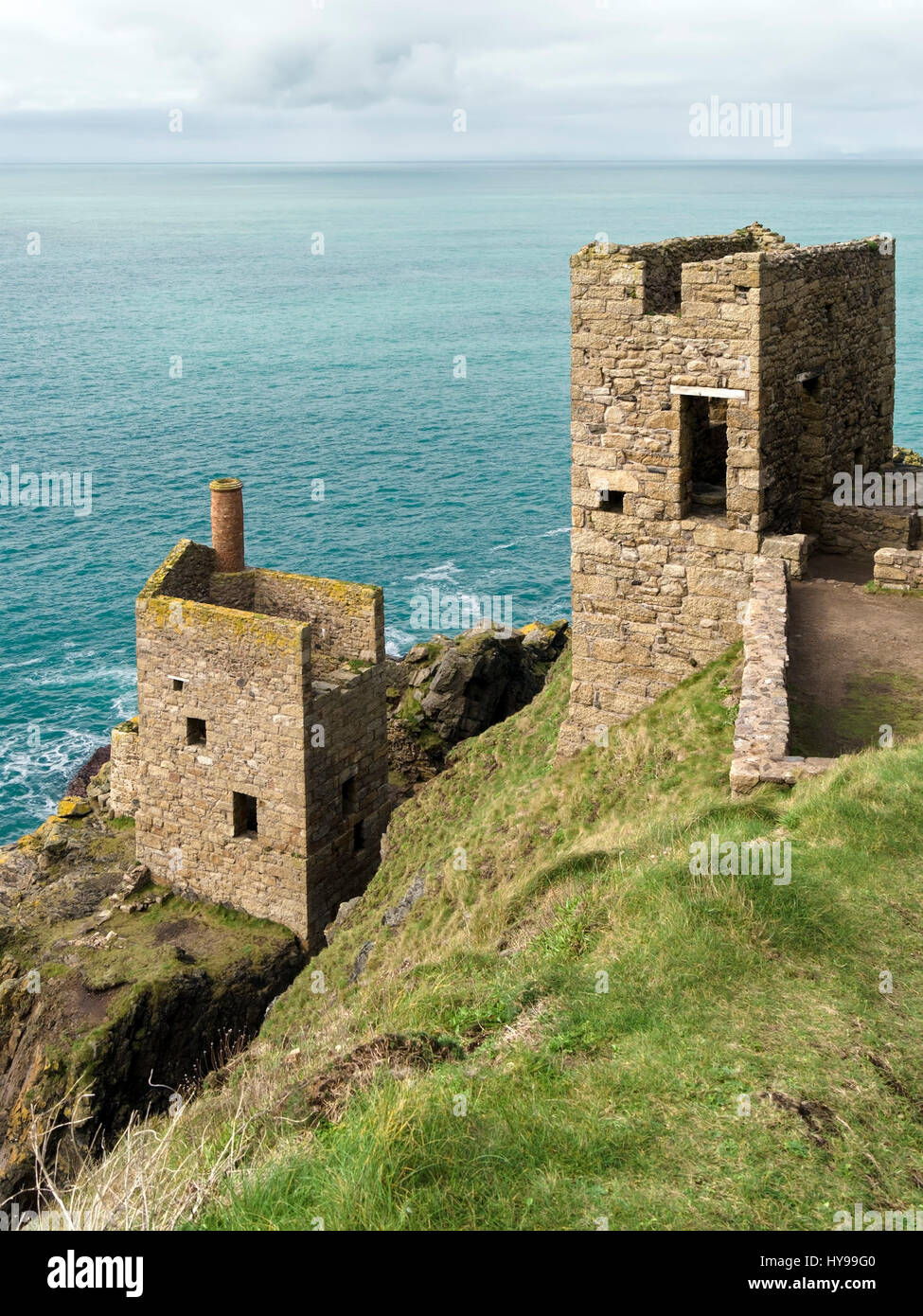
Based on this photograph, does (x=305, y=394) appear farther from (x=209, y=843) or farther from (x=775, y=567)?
(x=775, y=567)

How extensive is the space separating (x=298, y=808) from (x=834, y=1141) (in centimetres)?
2194

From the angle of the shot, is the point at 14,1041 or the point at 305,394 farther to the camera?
the point at 305,394

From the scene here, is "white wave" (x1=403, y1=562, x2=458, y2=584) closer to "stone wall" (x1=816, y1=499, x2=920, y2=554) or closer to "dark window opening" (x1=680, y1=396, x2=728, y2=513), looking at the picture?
"dark window opening" (x1=680, y1=396, x2=728, y2=513)

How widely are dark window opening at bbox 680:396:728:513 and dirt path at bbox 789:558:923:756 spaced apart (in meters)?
2.02

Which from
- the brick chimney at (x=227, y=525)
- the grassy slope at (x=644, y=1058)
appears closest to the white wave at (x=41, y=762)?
the brick chimney at (x=227, y=525)

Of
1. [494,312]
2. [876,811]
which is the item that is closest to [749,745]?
[876,811]

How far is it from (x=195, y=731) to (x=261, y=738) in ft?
7.46

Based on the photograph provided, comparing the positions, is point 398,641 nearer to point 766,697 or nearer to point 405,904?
point 405,904

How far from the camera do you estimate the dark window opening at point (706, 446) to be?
66.3 feet

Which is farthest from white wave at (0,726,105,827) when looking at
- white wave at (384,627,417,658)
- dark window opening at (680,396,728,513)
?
dark window opening at (680,396,728,513)

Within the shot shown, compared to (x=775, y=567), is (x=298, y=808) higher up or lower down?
lower down

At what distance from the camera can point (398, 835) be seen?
26.6m
